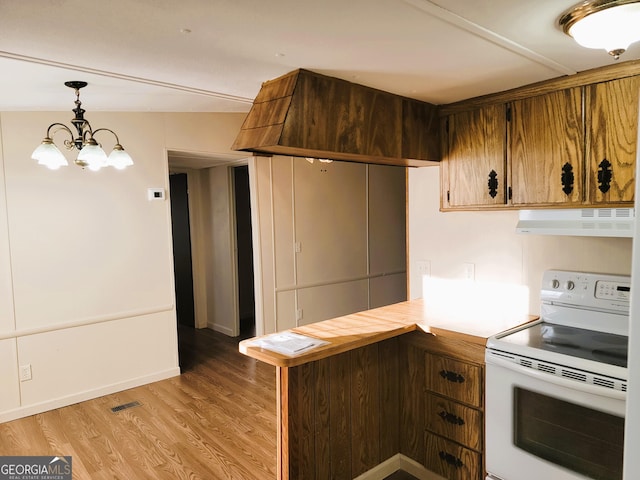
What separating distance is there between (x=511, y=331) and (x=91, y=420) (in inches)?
117

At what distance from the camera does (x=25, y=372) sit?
→ 3.29 meters

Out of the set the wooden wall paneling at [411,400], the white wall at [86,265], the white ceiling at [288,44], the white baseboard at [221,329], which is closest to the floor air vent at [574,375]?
the wooden wall paneling at [411,400]

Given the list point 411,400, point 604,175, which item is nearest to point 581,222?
point 604,175

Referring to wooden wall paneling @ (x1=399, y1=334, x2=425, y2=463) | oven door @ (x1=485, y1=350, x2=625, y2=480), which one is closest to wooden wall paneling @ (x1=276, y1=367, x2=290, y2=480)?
wooden wall paneling @ (x1=399, y1=334, x2=425, y2=463)

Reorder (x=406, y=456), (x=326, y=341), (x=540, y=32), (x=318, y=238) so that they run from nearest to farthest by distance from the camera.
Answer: (x=540, y=32) → (x=326, y=341) → (x=406, y=456) → (x=318, y=238)

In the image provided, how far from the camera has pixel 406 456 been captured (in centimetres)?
258

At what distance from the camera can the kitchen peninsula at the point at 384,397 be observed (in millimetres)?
2119

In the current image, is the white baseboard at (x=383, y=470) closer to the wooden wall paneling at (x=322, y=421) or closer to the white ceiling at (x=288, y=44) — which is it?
the wooden wall paneling at (x=322, y=421)

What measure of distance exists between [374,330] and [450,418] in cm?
63

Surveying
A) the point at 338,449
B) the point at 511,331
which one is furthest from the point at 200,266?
the point at 511,331

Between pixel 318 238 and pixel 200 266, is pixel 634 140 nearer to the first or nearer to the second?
pixel 318 238

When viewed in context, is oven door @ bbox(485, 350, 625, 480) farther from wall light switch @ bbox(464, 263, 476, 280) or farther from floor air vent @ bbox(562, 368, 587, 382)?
wall light switch @ bbox(464, 263, 476, 280)

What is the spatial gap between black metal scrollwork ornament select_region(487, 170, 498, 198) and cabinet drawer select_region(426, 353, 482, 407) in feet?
3.17

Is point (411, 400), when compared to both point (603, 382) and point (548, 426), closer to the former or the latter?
point (548, 426)
